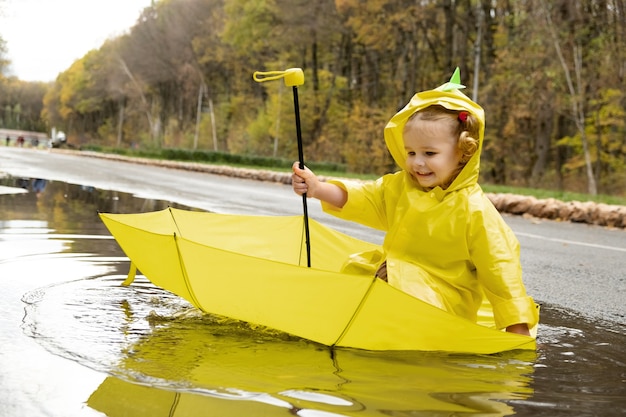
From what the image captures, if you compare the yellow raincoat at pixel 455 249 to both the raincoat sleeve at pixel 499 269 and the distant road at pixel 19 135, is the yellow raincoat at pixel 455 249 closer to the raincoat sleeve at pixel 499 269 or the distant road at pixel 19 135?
the raincoat sleeve at pixel 499 269

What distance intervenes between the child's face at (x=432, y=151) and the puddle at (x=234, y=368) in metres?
0.81

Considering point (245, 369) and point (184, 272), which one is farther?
point (184, 272)

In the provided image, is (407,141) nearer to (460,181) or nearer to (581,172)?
(460,181)

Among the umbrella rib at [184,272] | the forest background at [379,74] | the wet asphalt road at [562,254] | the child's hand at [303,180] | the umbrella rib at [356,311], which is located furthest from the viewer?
the forest background at [379,74]

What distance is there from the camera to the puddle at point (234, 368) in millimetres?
2252

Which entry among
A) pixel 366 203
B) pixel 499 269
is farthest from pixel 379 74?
pixel 499 269

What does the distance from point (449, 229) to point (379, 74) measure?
148 feet

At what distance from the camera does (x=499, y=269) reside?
319 centimetres

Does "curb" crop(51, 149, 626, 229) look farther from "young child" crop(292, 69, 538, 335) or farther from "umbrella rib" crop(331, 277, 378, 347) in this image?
"umbrella rib" crop(331, 277, 378, 347)

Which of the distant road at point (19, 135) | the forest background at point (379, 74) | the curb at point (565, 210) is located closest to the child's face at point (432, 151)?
the curb at point (565, 210)

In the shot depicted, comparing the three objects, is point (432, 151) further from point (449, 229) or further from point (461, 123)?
point (449, 229)

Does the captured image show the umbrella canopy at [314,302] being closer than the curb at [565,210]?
Yes

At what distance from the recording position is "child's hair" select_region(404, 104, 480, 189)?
3314 millimetres

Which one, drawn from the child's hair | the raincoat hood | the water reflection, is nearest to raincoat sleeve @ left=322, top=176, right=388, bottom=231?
the raincoat hood
